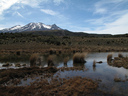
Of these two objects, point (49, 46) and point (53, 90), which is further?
point (49, 46)

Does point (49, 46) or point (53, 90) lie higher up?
point (49, 46)

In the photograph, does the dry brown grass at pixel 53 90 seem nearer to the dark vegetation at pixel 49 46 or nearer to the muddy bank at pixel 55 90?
the muddy bank at pixel 55 90

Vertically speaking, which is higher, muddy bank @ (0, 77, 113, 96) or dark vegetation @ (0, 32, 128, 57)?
dark vegetation @ (0, 32, 128, 57)

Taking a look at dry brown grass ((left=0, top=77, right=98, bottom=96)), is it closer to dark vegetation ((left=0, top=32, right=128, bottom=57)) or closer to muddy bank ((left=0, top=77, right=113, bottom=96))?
muddy bank ((left=0, top=77, right=113, bottom=96))

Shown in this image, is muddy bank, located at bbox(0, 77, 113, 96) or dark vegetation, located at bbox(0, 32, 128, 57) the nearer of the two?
muddy bank, located at bbox(0, 77, 113, 96)

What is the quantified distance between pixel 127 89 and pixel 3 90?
8130mm

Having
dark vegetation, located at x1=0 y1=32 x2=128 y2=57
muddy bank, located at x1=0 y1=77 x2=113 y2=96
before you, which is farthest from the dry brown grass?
dark vegetation, located at x1=0 y1=32 x2=128 y2=57

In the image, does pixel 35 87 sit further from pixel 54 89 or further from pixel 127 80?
pixel 127 80

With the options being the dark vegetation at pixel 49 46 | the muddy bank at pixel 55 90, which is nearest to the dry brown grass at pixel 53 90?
the muddy bank at pixel 55 90

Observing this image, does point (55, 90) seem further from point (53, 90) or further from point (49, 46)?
→ point (49, 46)

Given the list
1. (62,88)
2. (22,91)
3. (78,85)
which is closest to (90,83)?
(78,85)

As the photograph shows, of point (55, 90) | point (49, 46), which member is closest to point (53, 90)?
point (55, 90)

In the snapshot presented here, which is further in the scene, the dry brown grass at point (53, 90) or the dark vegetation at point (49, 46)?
the dark vegetation at point (49, 46)

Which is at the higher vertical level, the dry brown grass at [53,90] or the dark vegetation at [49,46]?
the dark vegetation at [49,46]
